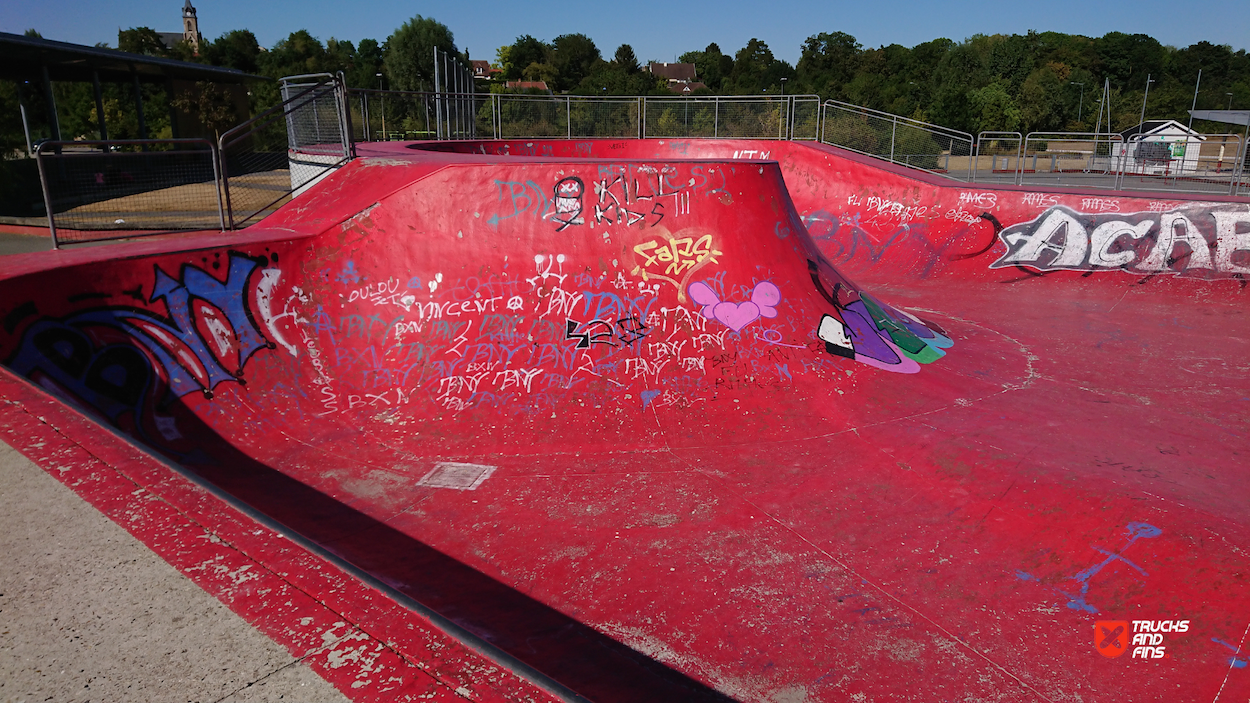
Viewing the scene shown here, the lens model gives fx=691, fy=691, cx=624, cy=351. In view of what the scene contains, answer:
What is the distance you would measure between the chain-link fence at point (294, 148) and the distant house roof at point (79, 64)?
7745 mm

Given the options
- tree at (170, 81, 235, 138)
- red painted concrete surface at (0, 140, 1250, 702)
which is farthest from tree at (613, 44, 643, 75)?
red painted concrete surface at (0, 140, 1250, 702)

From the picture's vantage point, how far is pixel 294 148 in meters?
12.5

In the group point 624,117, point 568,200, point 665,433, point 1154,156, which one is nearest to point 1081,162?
point 1154,156

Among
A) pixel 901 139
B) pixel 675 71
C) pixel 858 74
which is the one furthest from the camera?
pixel 675 71

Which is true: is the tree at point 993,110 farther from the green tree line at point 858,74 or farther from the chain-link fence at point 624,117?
the chain-link fence at point 624,117

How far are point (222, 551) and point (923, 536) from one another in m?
4.99

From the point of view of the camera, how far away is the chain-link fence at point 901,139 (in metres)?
18.1

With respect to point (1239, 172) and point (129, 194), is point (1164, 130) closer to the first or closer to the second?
point (1239, 172)

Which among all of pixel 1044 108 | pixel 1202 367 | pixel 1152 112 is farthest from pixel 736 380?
pixel 1152 112

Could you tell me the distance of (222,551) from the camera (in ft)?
9.60

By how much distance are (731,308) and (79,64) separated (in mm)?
25600

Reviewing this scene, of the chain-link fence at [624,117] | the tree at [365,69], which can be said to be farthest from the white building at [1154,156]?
the tree at [365,69]

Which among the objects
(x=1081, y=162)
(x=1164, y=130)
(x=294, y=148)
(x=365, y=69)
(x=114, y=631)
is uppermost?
(x=365, y=69)

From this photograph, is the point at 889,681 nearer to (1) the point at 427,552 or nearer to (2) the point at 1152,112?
(1) the point at 427,552
